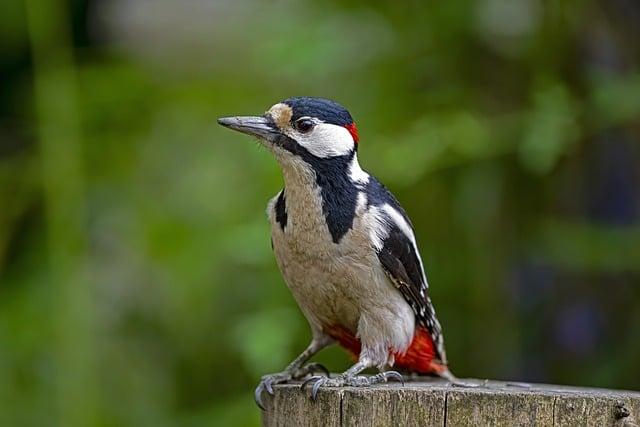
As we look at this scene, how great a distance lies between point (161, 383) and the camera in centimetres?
552

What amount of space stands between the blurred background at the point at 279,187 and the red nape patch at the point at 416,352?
883 millimetres

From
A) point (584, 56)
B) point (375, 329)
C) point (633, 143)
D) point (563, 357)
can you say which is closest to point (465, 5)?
point (584, 56)

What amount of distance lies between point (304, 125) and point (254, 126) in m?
0.15

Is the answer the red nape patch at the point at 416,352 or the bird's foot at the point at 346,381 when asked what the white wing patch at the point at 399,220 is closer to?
the red nape patch at the point at 416,352

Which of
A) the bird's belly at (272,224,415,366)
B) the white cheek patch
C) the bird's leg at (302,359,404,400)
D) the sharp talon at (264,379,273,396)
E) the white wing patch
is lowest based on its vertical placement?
the sharp talon at (264,379,273,396)

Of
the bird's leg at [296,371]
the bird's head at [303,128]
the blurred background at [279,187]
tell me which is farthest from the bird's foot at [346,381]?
the blurred background at [279,187]

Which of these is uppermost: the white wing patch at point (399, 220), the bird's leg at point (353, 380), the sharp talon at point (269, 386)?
the white wing patch at point (399, 220)

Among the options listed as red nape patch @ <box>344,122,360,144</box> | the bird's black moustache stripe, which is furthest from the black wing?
red nape patch @ <box>344,122,360,144</box>

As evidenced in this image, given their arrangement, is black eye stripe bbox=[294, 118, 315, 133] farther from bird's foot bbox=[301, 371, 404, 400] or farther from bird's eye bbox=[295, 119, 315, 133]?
bird's foot bbox=[301, 371, 404, 400]

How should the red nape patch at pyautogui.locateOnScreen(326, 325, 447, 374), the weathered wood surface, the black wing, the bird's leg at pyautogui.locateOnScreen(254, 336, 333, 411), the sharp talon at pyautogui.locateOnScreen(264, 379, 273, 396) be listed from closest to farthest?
1. the weathered wood surface
2. the sharp talon at pyautogui.locateOnScreen(264, 379, 273, 396)
3. the bird's leg at pyautogui.locateOnScreen(254, 336, 333, 411)
4. the black wing
5. the red nape patch at pyautogui.locateOnScreen(326, 325, 447, 374)

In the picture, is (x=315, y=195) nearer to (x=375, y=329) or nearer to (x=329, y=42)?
(x=375, y=329)

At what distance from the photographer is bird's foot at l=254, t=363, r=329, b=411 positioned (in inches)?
139

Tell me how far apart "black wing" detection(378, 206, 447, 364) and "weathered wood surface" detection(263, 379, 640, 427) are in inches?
29.8

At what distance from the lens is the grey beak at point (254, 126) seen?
357cm
